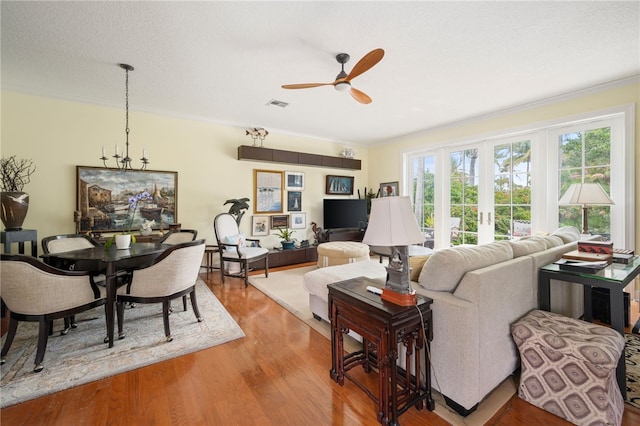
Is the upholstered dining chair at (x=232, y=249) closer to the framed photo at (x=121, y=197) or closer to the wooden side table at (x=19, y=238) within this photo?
the framed photo at (x=121, y=197)

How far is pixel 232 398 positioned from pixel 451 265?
1582 millimetres

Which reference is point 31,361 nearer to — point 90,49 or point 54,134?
point 90,49

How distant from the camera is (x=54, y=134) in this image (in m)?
3.49

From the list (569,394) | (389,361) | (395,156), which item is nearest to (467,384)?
(389,361)

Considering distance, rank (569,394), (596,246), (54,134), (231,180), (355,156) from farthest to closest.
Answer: (355,156) → (231,180) → (54,134) → (596,246) → (569,394)

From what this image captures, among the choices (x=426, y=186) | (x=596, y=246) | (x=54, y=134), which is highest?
(x=54, y=134)

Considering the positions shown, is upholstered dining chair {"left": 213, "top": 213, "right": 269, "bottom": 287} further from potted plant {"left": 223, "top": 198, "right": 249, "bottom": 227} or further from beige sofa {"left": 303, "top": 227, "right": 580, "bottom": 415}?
beige sofa {"left": 303, "top": 227, "right": 580, "bottom": 415}

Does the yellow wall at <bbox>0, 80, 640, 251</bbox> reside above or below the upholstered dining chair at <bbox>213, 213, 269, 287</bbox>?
above

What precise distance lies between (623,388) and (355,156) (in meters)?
5.45

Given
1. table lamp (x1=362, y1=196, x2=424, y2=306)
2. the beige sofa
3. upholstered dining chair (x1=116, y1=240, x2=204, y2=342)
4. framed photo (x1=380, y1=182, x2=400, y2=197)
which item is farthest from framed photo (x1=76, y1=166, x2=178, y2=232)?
framed photo (x1=380, y1=182, x2=400, y2=197)

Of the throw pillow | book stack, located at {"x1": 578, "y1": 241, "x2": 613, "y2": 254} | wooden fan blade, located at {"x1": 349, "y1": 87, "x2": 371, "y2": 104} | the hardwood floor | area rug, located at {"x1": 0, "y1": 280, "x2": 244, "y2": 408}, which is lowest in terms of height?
the hardwood floor

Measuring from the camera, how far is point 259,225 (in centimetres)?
509

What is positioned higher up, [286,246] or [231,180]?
[231,180]

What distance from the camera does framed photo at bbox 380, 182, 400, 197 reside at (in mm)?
5897
